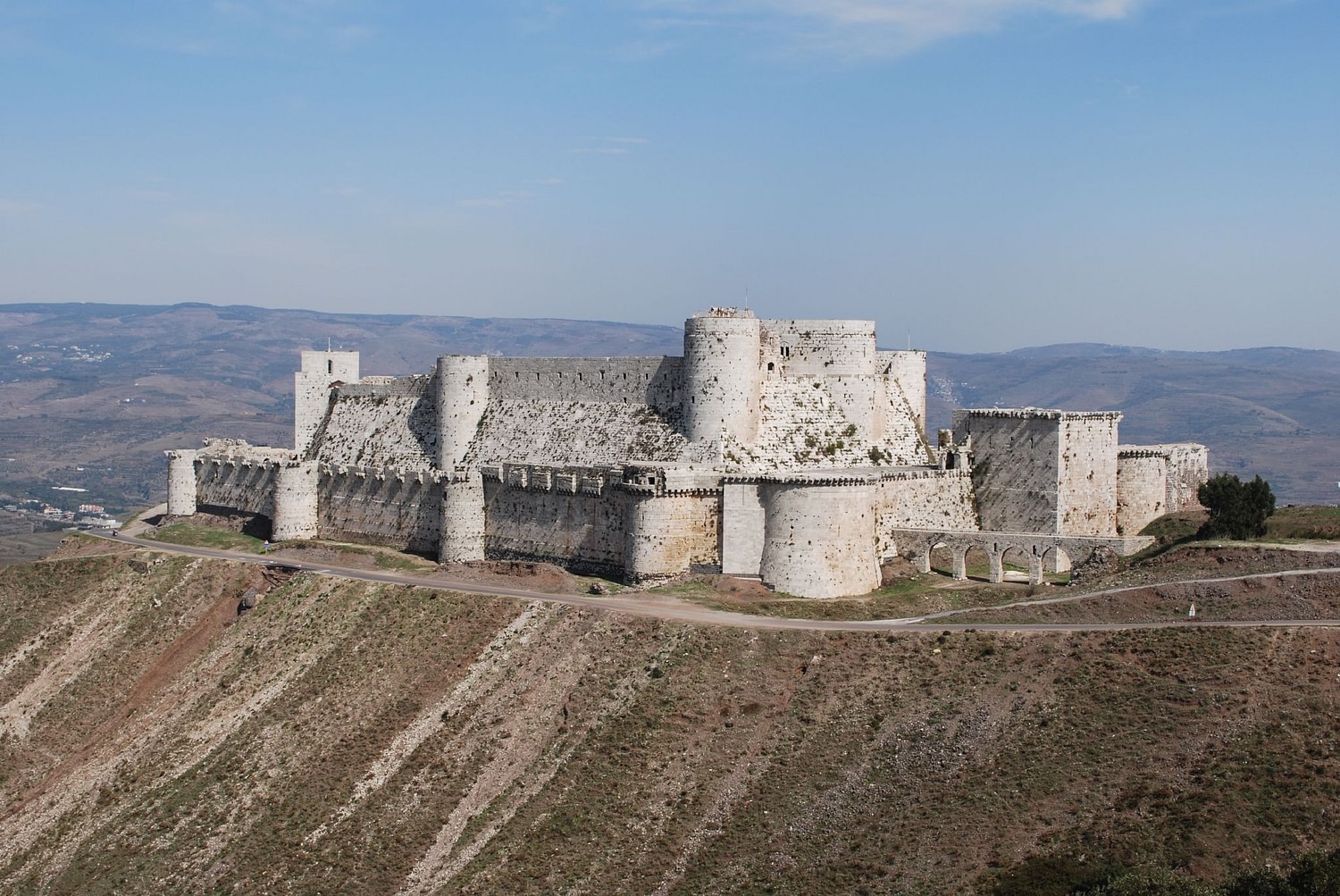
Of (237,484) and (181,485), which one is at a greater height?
(237,484)

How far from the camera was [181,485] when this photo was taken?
97312mm

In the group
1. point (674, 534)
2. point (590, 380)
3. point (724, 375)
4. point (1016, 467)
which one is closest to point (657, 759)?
point (674, 534)

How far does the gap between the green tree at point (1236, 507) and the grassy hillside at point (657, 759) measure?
1593cm

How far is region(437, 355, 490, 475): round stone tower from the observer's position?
269 feet

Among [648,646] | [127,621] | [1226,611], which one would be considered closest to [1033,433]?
[1226,611]

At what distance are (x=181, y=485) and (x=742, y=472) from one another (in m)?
44.8

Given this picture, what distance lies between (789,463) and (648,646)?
54.8 feet

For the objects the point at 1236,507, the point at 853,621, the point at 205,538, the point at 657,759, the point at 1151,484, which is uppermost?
the point at 1151,484

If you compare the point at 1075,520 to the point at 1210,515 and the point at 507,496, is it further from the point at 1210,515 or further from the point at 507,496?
the point at 507,496

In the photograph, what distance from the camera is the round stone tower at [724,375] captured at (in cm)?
7075

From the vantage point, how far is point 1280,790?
41.1m

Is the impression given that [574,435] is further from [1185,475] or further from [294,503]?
[1185,475]

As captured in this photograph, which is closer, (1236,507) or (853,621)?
(853,621)

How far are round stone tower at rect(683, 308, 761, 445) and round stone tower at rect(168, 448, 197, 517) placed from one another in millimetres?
40742
